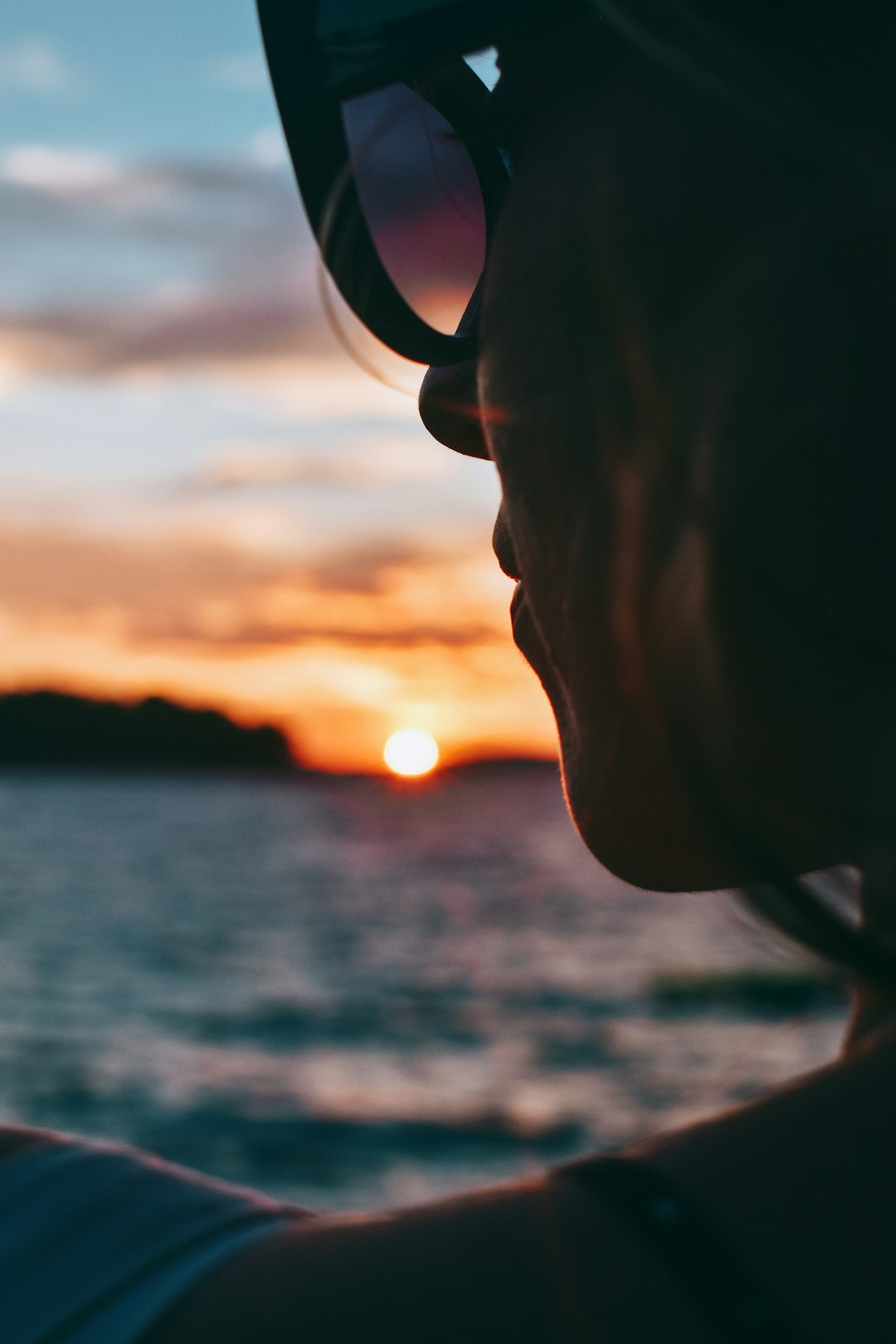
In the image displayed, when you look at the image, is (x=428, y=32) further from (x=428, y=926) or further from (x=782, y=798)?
(x=428, y=926)

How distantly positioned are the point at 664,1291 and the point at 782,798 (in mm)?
403

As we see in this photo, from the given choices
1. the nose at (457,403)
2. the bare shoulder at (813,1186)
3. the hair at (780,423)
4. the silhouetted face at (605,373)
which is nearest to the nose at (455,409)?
the nose at (457,403)

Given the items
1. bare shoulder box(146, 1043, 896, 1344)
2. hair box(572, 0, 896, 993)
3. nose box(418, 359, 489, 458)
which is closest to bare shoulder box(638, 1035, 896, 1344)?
bare shoulder box(146, 1043, 896, 1344)

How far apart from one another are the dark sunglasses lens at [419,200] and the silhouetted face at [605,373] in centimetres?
37

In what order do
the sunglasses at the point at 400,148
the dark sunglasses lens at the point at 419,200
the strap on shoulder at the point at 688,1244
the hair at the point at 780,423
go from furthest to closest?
the dark sunglasses lens at the point at 419,200, the sunglasses at the point at 400,148, the hair at the point at 780,423, the strap on shoulder at the point at 688,1244

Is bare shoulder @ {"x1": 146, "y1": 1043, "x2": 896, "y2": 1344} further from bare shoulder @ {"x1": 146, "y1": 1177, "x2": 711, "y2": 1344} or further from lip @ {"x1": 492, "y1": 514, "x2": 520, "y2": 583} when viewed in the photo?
lip @ {"x1": 492, "y1": 514, "x2": 520, "y2": 583}

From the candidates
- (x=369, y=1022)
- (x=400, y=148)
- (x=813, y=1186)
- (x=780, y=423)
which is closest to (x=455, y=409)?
(x=400, y=148)

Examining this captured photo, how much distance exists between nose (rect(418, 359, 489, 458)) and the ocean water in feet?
2.16

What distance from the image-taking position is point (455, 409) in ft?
5.04

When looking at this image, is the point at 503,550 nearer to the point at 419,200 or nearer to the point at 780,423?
the point at 419,200

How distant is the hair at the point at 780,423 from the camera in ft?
2.83

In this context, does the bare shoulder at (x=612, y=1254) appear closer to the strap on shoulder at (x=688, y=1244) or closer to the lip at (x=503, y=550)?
the strap on shoulder at (x=688, y=1244)

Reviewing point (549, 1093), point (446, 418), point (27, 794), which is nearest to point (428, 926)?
point (549, 1093)

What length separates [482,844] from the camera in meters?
106
